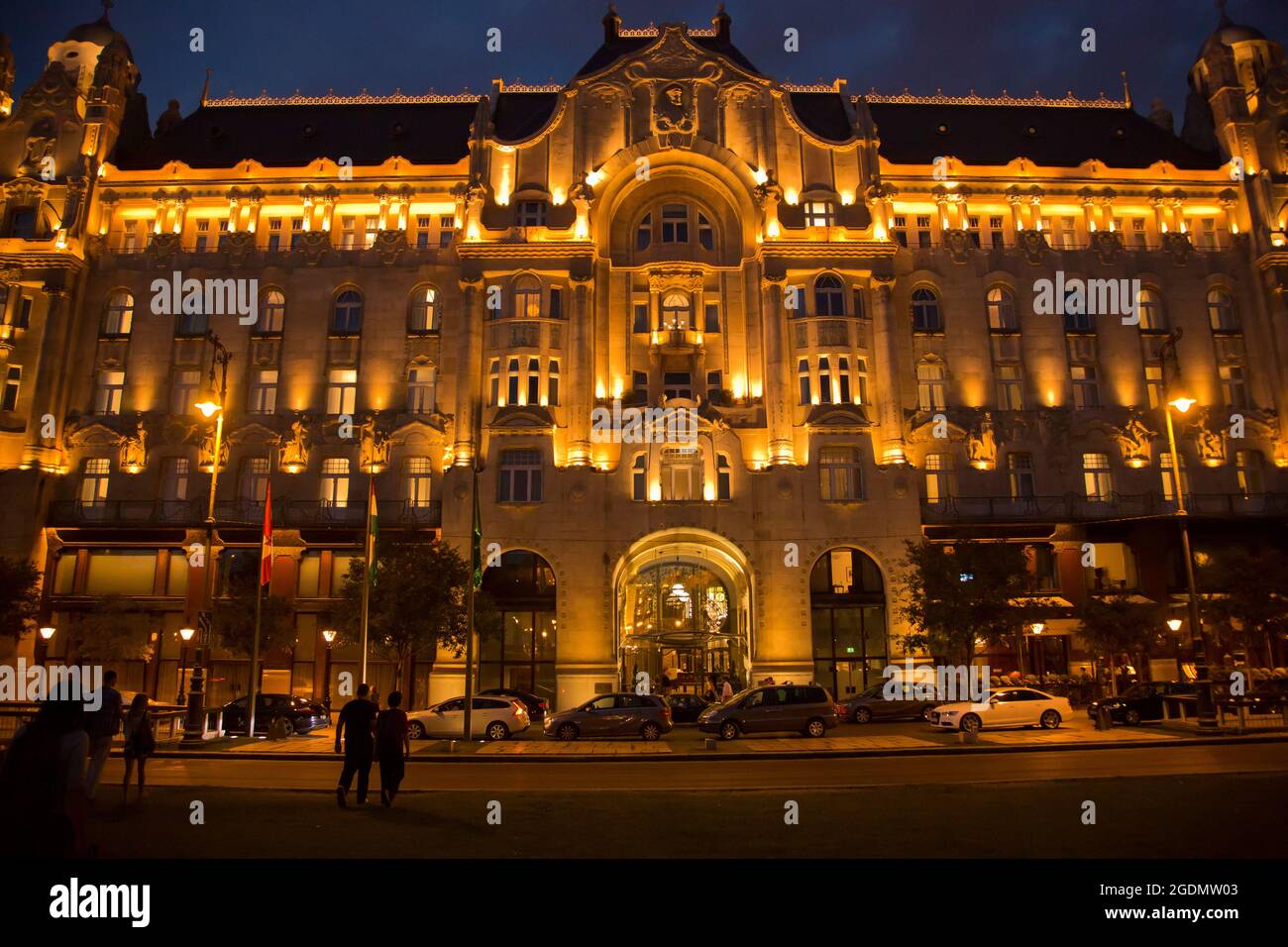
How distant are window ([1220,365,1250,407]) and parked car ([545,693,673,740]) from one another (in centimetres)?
3899

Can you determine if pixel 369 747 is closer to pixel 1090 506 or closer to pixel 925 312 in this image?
pixel 1090 506

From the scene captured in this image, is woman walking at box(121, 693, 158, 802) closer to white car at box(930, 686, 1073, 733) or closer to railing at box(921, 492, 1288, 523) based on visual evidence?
white car at box(930, 686, 1073, 733)

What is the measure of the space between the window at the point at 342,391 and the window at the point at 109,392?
11.4 meters

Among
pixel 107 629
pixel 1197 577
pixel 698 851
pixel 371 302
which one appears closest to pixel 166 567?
pixel 107 629

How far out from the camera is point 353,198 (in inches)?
2031

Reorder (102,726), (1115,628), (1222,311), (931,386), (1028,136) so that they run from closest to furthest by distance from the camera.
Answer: (102,726)
(1115,628)
(931,386)
(1222,311)
(1028,136)

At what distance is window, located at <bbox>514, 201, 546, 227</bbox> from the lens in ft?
165

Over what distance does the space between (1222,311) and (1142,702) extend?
29293 millimetres

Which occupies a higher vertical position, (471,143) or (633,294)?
(471,143)

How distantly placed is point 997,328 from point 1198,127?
891 inches

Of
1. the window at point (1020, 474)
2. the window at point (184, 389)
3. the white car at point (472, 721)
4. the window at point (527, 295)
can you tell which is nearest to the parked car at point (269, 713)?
the white car at point (472, 721)

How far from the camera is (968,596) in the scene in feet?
117

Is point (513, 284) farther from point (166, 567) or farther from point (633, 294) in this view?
point (166, 567)

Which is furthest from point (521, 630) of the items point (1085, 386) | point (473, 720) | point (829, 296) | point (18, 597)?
point (1085, 386)
